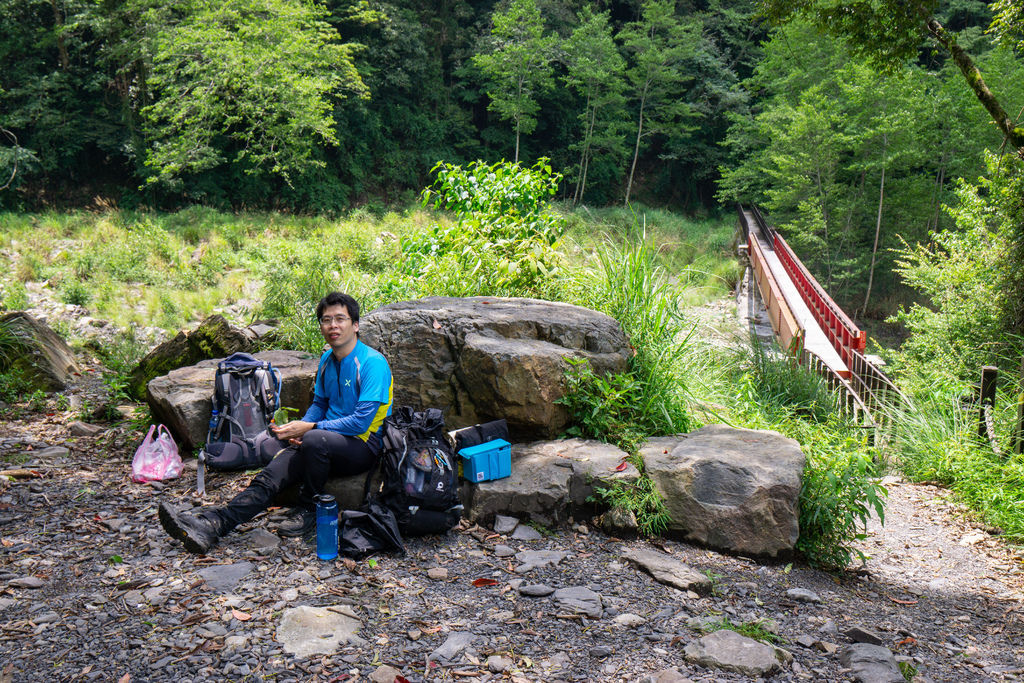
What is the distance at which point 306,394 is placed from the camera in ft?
17.5

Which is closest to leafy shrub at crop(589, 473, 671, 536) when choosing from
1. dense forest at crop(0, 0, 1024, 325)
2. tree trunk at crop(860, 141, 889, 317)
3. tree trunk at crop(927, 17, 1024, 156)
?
tree trunk at crop(927, 17, 1024, 156)

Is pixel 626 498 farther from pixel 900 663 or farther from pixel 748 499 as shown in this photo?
pixel 900 663

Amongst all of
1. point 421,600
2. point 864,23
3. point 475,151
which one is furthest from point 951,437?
point 475,151

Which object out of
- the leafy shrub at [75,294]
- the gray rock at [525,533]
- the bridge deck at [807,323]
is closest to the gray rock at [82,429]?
the gray rock at [525,533]

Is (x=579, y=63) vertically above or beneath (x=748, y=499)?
above

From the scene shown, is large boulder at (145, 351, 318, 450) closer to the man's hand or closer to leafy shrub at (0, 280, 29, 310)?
the man's hand

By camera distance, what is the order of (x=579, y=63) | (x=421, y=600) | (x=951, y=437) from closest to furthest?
(x=421, y=600) → (x=951, y=437) → (x=579, y=63)

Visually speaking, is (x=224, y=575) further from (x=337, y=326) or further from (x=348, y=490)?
(x=337, y=326)

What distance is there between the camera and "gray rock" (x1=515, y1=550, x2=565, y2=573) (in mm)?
3572

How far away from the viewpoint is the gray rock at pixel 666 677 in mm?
2543

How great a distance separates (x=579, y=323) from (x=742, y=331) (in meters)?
9.46

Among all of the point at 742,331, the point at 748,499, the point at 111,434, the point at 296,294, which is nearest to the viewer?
the point at 748,499

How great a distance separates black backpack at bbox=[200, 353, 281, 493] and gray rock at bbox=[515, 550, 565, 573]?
2143 mm

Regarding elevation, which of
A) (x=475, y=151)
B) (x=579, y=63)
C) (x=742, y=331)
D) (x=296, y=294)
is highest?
(x=579, y=63)
